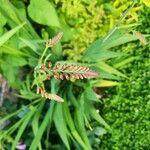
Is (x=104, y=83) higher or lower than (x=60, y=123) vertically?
higher

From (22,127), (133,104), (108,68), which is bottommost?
(22,127)

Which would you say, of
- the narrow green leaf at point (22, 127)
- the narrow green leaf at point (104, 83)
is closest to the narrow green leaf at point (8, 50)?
the narrow green leaf at point (22, 127)

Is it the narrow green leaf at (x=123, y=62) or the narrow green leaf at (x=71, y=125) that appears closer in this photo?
the narrow green leaf at (x=71, y=125)

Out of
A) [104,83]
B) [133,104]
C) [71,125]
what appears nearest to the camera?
[71,125]

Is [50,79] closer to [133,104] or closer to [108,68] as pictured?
[108,68]

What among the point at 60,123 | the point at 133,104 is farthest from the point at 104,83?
the point at 60,123

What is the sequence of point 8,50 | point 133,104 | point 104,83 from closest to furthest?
point 8,50 → point 104,83 → point 133,104

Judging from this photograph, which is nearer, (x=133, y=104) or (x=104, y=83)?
(x=104, y=83)

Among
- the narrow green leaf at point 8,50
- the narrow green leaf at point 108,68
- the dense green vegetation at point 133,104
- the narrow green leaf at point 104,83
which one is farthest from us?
the dense green vegetation at point 133,104

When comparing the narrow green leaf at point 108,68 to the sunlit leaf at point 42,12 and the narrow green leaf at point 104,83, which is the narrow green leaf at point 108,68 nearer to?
the narrow green leaf at point 104,83
